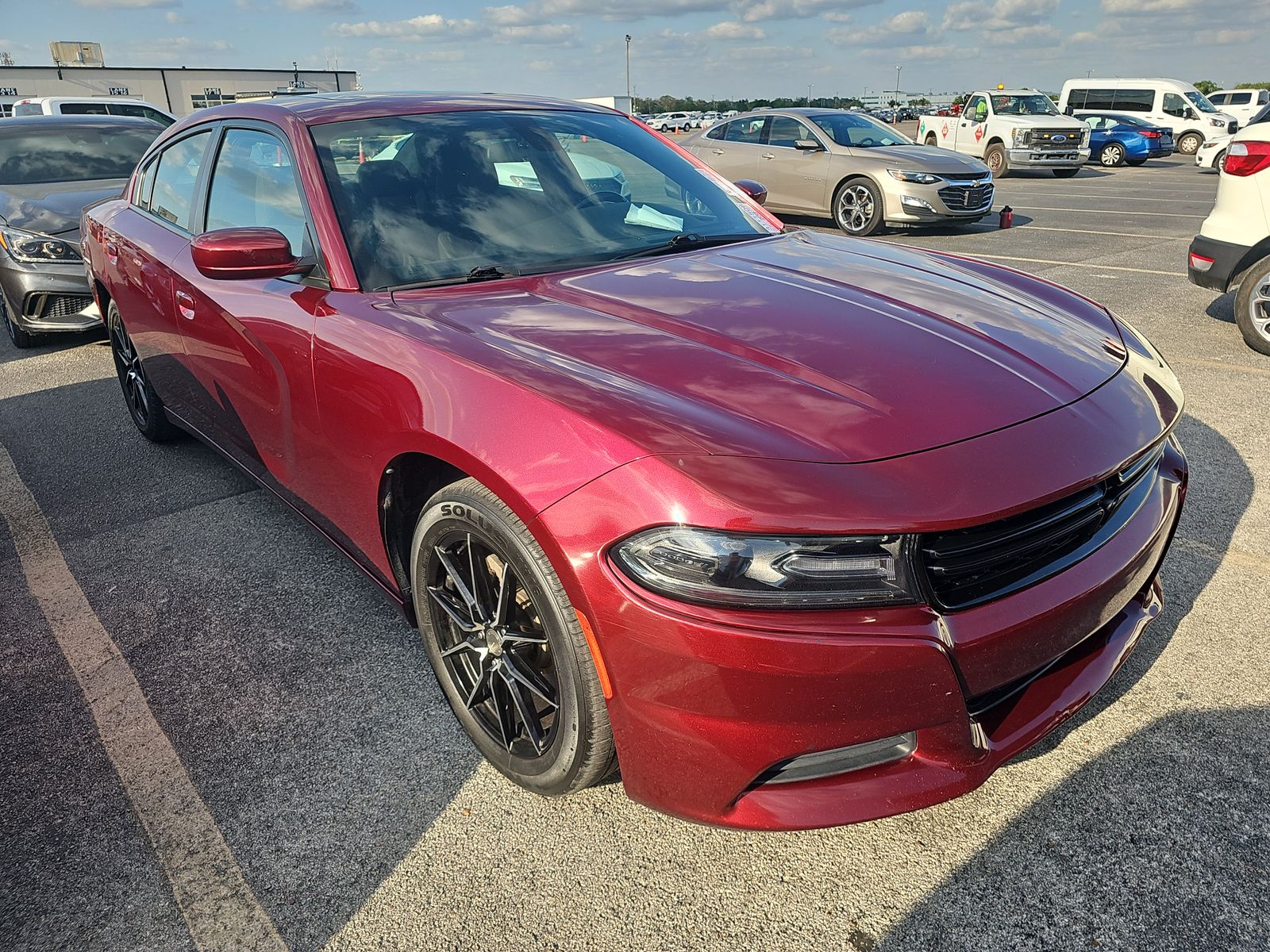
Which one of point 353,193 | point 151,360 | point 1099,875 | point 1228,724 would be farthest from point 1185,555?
point 151,360

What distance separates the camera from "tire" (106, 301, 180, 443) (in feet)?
14.3

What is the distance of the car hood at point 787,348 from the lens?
5.81 feet

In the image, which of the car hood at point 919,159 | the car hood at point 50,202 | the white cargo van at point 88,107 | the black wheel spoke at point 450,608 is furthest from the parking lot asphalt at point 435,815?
the white cargo van at point 88,107

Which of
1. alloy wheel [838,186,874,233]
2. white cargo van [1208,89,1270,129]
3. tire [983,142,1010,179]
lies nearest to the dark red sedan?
alloy wheel [838,186,874,233]

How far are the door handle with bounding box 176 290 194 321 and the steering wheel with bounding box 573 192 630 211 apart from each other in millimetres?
1474

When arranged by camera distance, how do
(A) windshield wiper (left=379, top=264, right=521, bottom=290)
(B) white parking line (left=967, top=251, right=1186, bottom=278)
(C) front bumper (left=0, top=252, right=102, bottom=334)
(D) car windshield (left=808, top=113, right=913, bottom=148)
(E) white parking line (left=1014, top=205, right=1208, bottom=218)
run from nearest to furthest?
(A) windshield wiper (left=379, top=264, right=521, bottom=290) → (C) front bumper (left=0, top=252, right=102, bottom=334) → (B) white parking line (left=967, top=251, right=1186, bottom=278) → (D) car windshield (left=808, top=113, right=913, bottom=148) → (E) white parking line (left=1014, top=205, right=1208, bottom=218)

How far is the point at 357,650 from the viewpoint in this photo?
2801 mm

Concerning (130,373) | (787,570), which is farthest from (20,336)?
(787,570)

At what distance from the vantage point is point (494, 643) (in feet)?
7.05

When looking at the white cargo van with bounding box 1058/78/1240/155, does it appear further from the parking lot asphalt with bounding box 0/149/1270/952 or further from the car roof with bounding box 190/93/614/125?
the car roof with bounding box 190/93/614/125

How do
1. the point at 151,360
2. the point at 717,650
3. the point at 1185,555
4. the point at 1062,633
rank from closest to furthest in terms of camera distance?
the point at 717,650
the point at 1062,633
the point at 1185,555
the point at 151,360

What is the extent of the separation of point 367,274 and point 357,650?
1148 mm

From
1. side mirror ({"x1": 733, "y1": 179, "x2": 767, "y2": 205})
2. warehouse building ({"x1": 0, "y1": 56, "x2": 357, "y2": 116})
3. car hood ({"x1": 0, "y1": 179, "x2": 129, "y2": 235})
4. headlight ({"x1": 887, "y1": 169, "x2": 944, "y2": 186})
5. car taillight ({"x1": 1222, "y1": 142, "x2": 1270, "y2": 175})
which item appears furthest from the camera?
warehouse building ({"x1": 0, "y1": 56, "x2": 357, "y2": 116})

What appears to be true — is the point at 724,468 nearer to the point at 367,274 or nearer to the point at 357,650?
the point at 367,274
